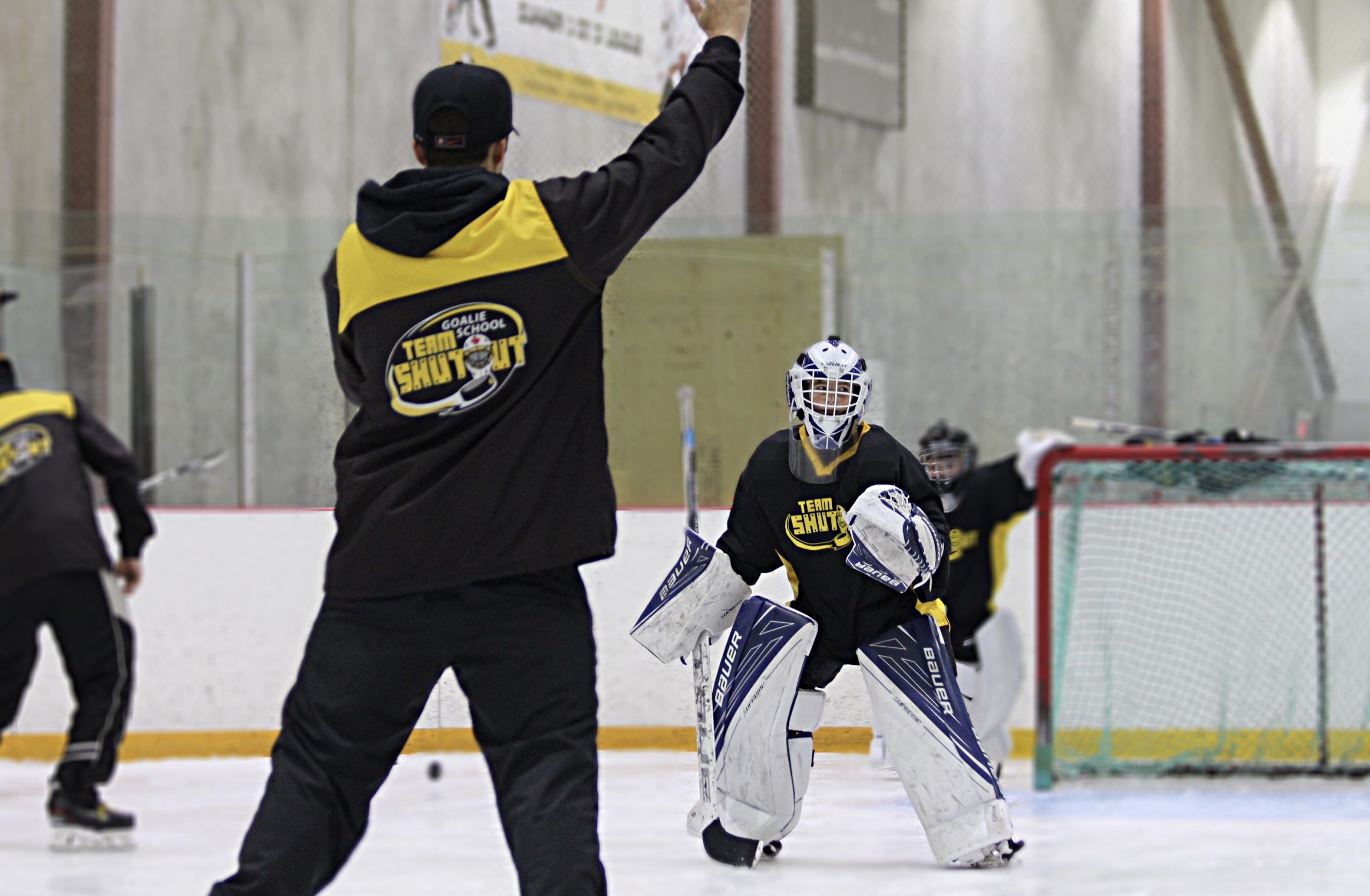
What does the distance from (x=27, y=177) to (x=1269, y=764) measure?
15.8 ft

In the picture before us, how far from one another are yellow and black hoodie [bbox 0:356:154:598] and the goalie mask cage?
2.65 metres

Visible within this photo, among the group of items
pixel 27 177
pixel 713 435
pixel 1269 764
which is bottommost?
pixel 1269 764

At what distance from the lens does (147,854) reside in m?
4.32

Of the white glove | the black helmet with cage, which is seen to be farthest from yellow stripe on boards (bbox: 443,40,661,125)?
the white glove

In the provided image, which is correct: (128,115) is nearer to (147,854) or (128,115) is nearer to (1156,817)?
(147,854)

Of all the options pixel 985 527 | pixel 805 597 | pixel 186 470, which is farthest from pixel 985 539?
pixel 805 597

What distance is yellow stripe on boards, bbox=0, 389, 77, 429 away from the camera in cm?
473

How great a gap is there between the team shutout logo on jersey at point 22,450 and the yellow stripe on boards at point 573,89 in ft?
5.07

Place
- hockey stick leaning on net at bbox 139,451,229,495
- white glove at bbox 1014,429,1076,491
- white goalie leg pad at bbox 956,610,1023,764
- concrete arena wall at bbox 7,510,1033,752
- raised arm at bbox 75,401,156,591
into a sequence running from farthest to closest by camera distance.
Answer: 1. hockey stick leaning on net at bbox 139,451,229,495
2. concrete arena wall at bbox 7,510,1033,752
3. white goalie leg pad at bbox 956,610,1023,764
4. white glove at bbox 1014,429,1076,491
5. raised arm at bbox 75,401,156,591

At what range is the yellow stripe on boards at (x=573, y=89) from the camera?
3553mm

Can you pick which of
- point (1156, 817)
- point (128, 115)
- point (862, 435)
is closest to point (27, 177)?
point (128, 115)

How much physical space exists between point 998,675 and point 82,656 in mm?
2895

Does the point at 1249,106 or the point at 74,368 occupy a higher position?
the point at 1249,106

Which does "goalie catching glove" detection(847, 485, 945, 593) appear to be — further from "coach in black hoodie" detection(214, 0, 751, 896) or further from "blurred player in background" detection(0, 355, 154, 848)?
"blurred player in background" detection(0, 355, 154, 848)
